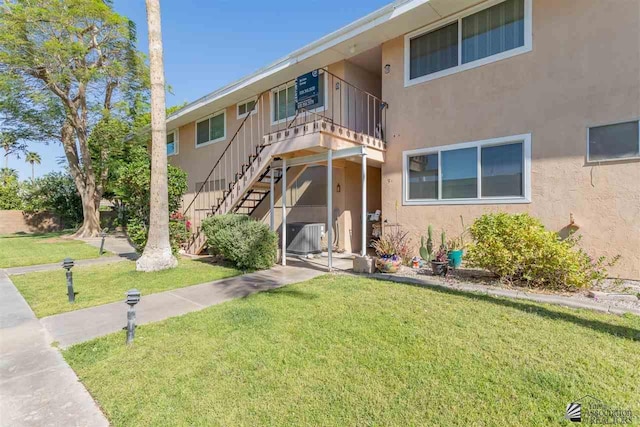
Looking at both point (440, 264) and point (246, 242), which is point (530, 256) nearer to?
point (440, 264)

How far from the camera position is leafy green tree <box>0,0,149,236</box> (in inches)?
527

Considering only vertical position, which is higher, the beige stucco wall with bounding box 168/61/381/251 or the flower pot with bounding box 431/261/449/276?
the beige stucco wall with bounding box 168/61/381/251

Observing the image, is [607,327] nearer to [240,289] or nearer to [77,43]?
[240,289]

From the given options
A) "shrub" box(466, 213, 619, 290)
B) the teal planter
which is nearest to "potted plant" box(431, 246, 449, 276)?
the teal planter

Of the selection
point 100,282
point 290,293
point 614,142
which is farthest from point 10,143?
point 614,142

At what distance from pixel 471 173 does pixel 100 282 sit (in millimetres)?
8872

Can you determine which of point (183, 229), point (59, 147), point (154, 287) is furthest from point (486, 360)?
point (59, 147)

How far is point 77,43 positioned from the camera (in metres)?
14.0

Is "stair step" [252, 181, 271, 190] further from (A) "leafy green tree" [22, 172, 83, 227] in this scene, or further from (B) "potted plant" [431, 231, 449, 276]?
(A) "leafy green tree" [22, 172, 83, 227]

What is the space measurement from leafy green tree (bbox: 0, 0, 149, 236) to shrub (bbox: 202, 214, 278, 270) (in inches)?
485

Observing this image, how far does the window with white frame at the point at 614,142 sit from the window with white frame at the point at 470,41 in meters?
2.31

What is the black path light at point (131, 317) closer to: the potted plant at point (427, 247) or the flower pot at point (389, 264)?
the flower pot at point (389, 264)

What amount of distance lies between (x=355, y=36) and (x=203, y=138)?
10201 millimetres

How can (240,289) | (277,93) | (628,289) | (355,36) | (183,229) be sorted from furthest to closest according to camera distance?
(277,93)
(183,229)
(355,36)
(240,289)
(628,289)
